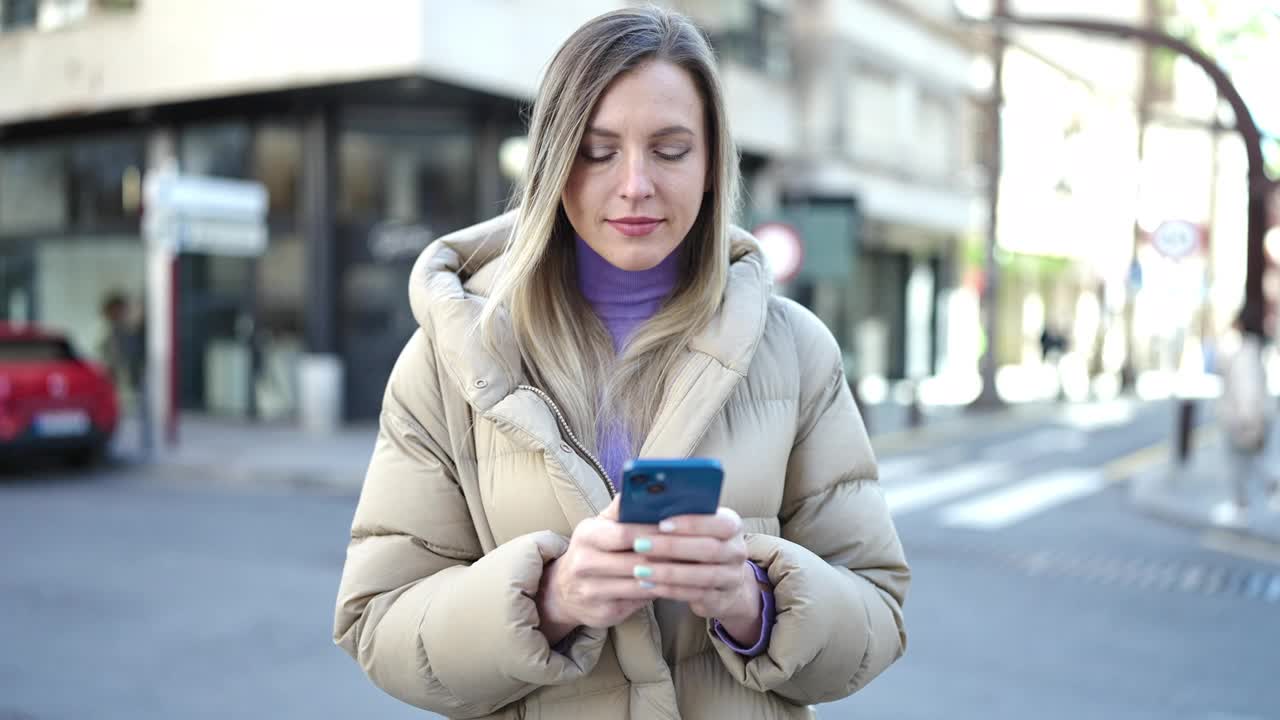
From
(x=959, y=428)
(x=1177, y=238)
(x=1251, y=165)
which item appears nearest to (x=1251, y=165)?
(x=1251, y=165)

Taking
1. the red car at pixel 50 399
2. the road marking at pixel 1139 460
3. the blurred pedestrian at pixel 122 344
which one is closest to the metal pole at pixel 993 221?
the road marking at pixel 1139 460

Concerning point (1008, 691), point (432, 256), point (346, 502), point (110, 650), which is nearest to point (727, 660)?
point (432, 256)

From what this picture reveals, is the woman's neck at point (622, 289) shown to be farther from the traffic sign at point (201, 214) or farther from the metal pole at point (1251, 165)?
the traffic sign at point (201, 214)

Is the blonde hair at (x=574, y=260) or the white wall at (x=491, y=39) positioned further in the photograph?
the white wall at (x=491, y=39)

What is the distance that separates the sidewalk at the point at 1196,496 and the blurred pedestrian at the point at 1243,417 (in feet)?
0.48

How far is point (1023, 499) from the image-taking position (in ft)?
36.9

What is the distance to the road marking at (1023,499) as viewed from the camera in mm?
9953

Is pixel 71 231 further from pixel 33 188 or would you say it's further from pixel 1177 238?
pixel 1177 238

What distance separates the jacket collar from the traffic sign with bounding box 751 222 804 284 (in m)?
11.4

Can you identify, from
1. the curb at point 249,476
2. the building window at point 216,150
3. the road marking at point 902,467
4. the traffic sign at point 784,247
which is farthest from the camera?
the building window at point 216,150

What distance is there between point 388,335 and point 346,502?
7491 millimetres

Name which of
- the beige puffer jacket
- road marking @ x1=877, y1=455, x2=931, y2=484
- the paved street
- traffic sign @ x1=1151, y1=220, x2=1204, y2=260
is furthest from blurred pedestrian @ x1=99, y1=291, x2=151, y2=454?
the beige puffer jacket

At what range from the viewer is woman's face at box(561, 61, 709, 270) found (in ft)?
5.38

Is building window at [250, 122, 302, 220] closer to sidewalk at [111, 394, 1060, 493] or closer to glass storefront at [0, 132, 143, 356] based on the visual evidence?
glass storefront at [0, 132, 143, 356]
